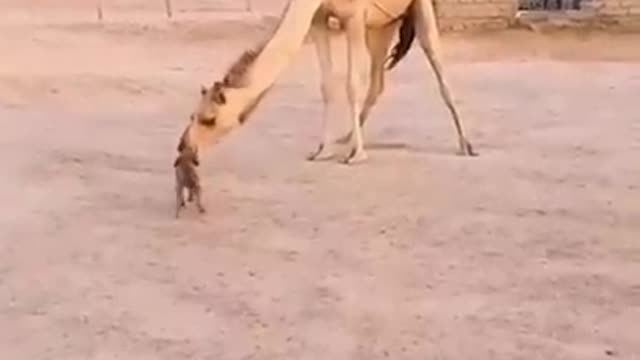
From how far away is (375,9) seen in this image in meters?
9.35

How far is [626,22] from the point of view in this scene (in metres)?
16.7

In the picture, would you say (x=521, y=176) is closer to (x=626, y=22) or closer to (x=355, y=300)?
(x=355, y=300)

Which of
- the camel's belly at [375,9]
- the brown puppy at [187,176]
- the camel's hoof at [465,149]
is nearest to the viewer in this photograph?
the brown puppy at [187,176]

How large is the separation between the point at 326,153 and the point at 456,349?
3.99 meters

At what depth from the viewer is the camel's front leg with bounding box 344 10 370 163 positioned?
30.2 feet

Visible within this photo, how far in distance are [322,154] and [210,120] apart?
1.58 metres

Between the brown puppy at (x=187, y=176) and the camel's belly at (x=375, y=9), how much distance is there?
63.2 inches

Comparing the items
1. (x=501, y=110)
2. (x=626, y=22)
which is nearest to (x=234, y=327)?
(x=501, y=110)

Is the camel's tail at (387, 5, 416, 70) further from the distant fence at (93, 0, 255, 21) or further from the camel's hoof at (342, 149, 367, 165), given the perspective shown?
the distant fence at (93, 0, 255, 21)

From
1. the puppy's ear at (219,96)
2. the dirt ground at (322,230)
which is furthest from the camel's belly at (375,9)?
the puppy's ear at (219,96)

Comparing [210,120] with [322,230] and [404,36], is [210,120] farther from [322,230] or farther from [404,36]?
[404,36]

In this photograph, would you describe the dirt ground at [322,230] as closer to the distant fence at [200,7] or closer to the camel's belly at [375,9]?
the camel's belly at [375,9]

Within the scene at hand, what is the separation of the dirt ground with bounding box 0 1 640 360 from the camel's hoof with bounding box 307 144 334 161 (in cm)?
10

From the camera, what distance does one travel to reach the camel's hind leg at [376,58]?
9645 mm
